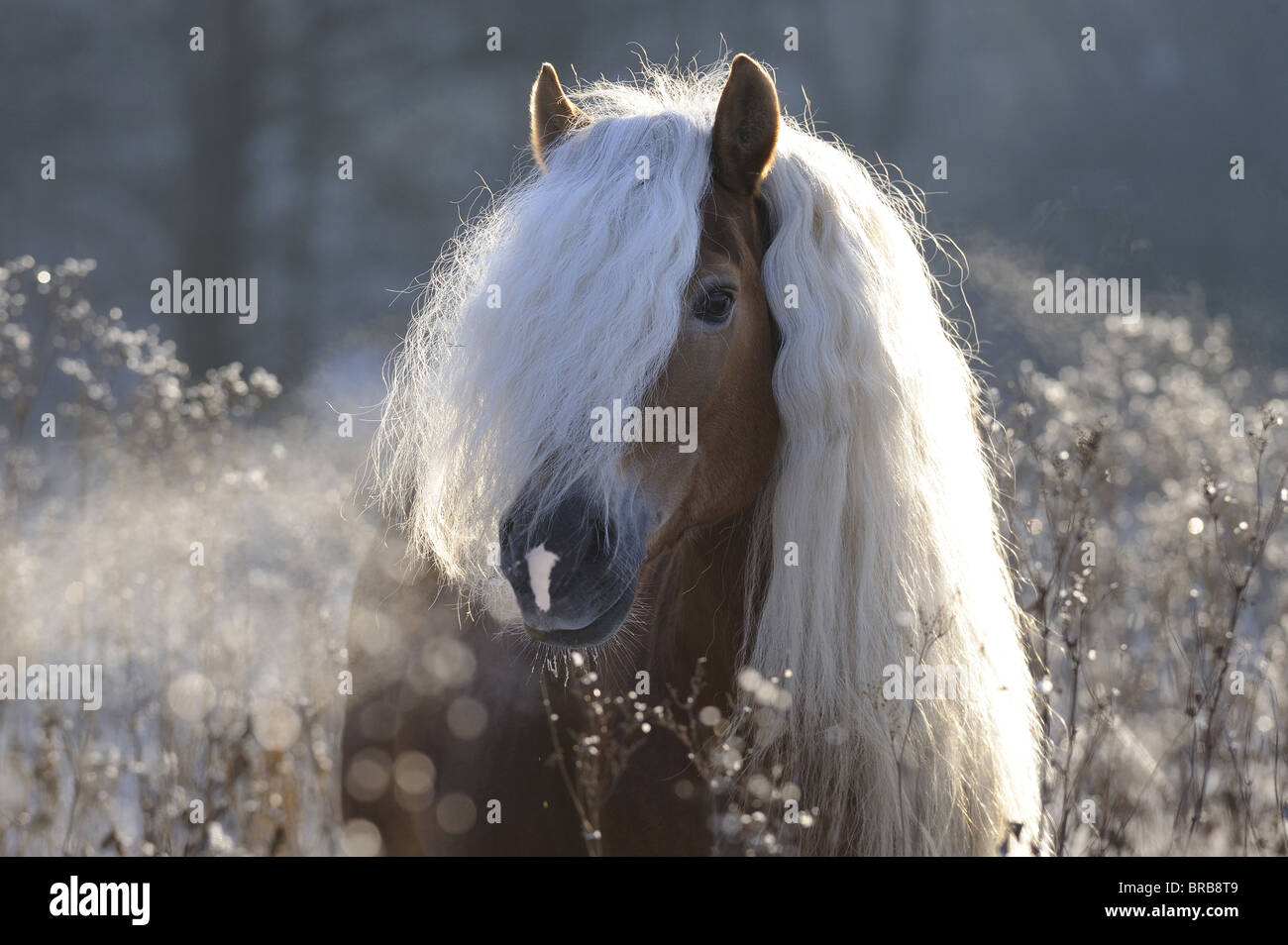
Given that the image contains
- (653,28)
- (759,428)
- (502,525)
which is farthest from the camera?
(653,28)

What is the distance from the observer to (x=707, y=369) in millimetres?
1720

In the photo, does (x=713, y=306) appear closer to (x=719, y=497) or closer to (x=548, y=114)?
(x=719, y=497)

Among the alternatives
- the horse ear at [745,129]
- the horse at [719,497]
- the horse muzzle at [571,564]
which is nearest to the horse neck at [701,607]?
the horse at [719,497]

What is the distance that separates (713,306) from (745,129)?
1.30 feet

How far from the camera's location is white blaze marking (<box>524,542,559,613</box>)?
1.51m

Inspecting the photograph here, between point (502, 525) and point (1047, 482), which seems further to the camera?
point (1047, 482)

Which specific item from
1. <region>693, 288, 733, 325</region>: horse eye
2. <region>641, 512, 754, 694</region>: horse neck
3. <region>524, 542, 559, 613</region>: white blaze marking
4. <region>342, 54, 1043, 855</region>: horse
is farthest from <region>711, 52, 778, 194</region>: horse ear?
<region>524, 542, 559, 613</region>: white blaze marking

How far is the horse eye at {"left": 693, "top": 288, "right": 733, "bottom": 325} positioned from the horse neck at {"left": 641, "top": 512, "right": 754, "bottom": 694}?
0.42m

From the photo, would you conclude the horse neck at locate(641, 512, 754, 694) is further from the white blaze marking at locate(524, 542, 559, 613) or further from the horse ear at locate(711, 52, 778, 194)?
the horse ear at locate(711, 52, 778, 194)

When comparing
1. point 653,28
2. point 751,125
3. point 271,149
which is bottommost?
point 751,125

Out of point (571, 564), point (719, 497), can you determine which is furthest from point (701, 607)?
point (571, 564)
